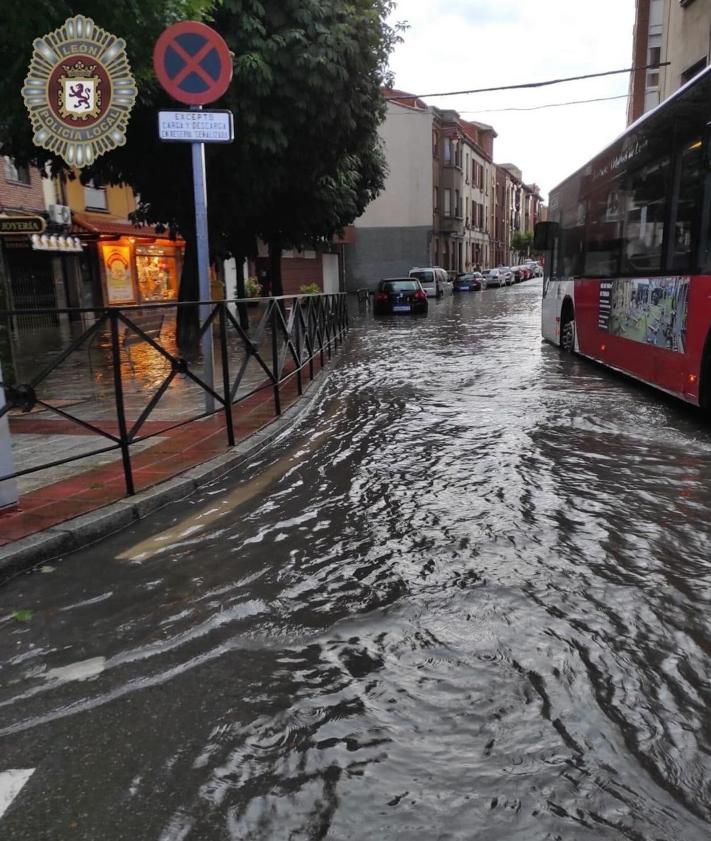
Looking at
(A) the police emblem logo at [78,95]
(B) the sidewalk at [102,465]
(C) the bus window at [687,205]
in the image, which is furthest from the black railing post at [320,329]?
(C) the bus window at [687,205]

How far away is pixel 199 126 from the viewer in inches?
266

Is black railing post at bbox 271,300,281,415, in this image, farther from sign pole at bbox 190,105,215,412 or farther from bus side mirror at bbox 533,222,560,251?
bus side mirror at bbox 533,222,560,251

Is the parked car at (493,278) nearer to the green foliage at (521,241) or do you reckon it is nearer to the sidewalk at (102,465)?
the green foliage at (521,241)

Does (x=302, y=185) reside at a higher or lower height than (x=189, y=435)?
higher

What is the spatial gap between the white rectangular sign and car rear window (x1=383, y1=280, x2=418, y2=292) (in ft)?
67.2

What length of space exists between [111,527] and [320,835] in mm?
2879

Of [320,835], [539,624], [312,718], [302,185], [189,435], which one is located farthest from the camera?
[302,185]

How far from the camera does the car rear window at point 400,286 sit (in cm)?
2702

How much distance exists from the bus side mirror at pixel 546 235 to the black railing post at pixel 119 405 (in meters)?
10.2

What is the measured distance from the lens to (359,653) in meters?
2.87

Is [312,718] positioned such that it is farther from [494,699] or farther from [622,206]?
[622,206]

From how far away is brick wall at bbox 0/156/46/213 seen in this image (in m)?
19.0

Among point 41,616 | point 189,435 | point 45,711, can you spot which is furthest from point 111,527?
point 189,435

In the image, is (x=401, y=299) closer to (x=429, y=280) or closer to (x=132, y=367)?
(x=429, y=280)
